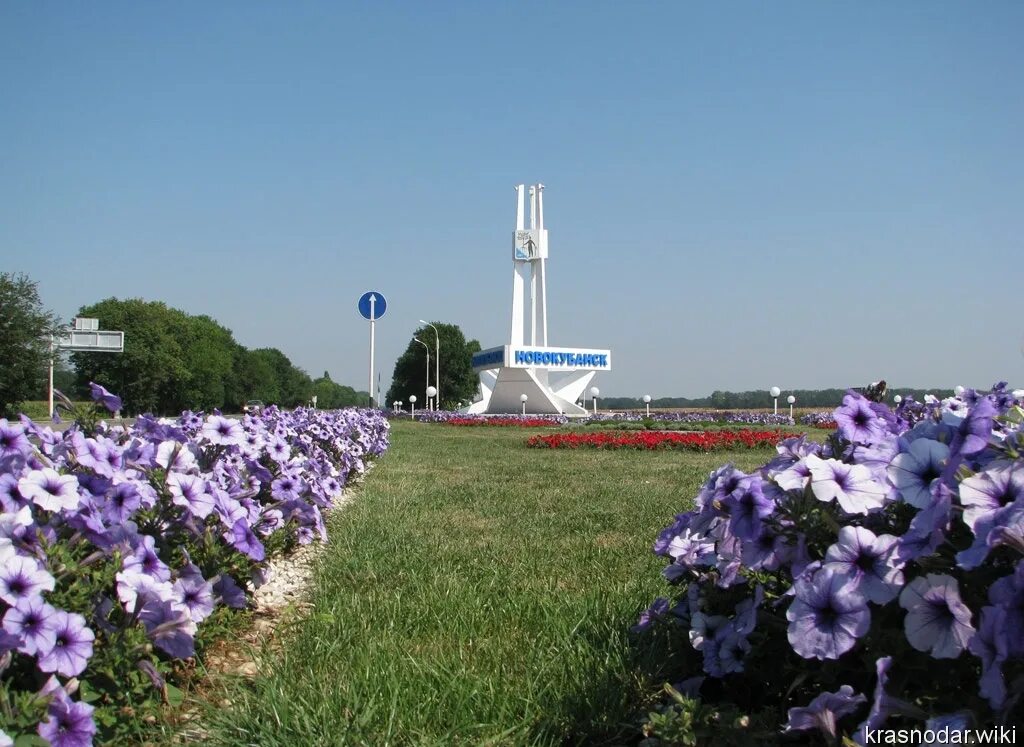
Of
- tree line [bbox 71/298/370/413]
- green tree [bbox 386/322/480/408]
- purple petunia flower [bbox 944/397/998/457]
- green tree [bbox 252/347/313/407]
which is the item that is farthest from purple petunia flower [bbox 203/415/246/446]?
green tree [bbox 252/347/313/407]

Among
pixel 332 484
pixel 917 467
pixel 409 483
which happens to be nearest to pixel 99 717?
pixel 917 467

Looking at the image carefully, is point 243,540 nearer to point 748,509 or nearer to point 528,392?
point 748,509

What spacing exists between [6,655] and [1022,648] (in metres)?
2.12

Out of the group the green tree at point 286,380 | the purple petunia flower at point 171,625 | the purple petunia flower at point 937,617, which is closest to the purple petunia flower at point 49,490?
the purple petunia flower at point 171,625

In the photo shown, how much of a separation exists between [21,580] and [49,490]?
1.65ft

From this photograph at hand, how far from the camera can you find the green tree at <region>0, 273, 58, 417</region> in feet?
94.6

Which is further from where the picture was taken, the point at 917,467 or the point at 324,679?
the point at 324,679

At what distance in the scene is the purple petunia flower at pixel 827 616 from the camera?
68.2 inches

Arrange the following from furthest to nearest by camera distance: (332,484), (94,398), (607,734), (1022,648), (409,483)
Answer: (409,483)
(332,484)
(94,398)
(607,734)
(1022,648)

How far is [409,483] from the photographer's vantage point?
9.26 m

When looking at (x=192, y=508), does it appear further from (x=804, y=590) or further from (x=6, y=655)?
(x=804, y=590)

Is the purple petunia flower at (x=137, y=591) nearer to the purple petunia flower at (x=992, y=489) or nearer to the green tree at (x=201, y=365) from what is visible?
the purple petunia flower at (x=992, y=489)

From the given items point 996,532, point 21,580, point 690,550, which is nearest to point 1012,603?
point 996,532

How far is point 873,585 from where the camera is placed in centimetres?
174
